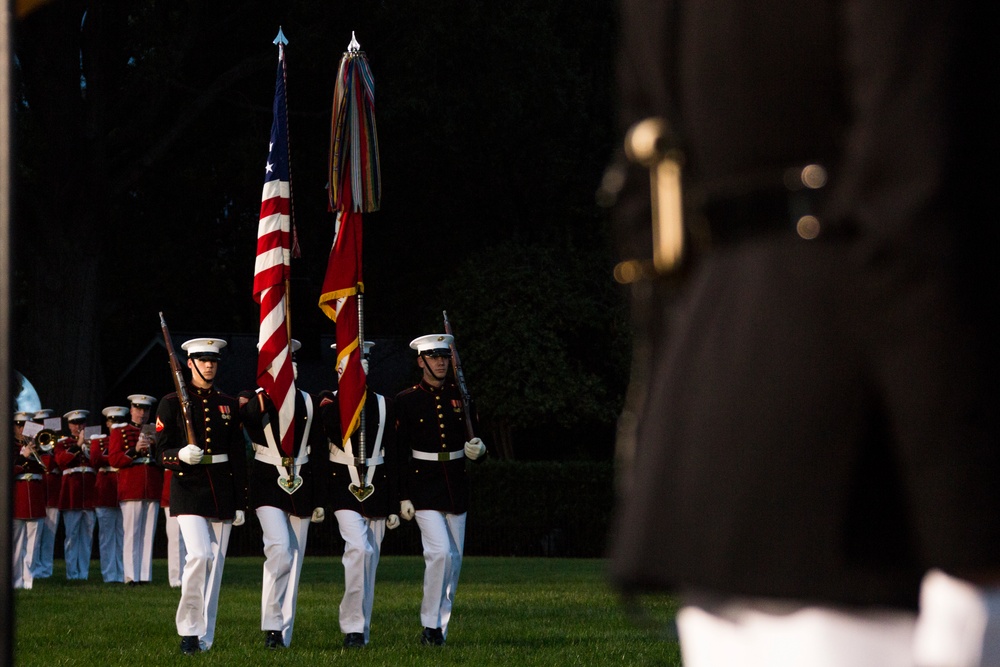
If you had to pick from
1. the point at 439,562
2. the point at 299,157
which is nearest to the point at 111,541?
the point at 299,157

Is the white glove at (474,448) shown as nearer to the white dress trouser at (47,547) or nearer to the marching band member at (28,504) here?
the marching band member at (28,504)

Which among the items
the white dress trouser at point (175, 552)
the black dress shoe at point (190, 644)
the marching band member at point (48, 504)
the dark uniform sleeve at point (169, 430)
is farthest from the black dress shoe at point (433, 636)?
the marching band member at point (48, 504)

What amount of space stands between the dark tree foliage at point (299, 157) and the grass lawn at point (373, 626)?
30.1 feet

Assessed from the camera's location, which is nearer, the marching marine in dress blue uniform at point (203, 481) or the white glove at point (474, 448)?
the marching marine in dress blue uniform at point (203, 481)

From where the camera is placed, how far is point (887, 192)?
5.41 ft

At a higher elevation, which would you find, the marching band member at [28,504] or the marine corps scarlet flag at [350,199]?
the marine corps scarlet flag at [350,199]

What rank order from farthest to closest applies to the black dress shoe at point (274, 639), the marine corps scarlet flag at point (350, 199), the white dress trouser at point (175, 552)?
the white dress trouser at point (175, 552) < the marine corps scarlet flag at point (350, 199) < the black dress shoe at point (274, 639)

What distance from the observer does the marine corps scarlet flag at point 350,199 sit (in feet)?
43.5

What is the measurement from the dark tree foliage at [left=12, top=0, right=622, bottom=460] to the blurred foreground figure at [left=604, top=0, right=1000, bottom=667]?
26.6m

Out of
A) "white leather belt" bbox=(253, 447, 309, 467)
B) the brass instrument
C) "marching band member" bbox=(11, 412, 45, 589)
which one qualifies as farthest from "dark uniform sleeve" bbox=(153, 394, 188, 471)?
the brass instrument

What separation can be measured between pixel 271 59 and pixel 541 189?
626 centimetres

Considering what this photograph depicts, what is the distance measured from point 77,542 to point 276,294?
11.8m

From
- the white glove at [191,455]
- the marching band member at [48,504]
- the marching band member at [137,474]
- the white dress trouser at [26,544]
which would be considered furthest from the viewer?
the marching band member at [48,504]

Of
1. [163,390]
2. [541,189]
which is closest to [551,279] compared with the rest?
[541,189]
